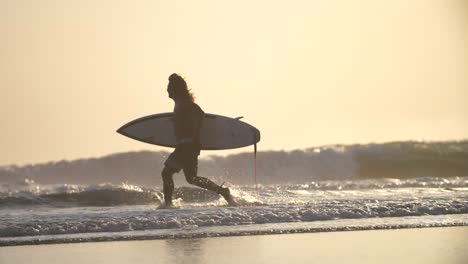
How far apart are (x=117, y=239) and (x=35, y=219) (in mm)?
2096

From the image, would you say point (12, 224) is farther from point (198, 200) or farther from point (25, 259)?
point (198, 200)

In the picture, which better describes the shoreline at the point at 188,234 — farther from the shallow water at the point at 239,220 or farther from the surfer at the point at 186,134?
the surfer at the point at 186,134

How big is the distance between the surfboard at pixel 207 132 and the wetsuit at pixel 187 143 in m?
1.90

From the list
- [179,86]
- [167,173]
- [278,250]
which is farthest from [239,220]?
[179,86]

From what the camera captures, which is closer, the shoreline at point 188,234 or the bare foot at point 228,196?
the shoreline at point 188,234

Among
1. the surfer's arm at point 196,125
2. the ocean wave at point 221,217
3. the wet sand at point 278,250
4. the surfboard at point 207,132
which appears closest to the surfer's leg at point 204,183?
the surfer's arm at point 196,125

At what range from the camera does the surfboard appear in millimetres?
16141

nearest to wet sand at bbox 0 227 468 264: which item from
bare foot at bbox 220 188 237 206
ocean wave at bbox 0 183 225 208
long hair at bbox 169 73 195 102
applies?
bare foot at bbox 220 188 237 206

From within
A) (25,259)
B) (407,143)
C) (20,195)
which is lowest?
(25,259)

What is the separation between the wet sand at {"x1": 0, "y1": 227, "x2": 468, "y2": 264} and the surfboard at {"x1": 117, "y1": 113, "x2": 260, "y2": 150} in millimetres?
6258

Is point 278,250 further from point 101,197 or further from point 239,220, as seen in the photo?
point 101,197

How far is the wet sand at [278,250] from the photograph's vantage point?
824 cm

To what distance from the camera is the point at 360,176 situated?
27.7 meters

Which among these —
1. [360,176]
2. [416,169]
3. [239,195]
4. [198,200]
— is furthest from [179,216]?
[416,169]
